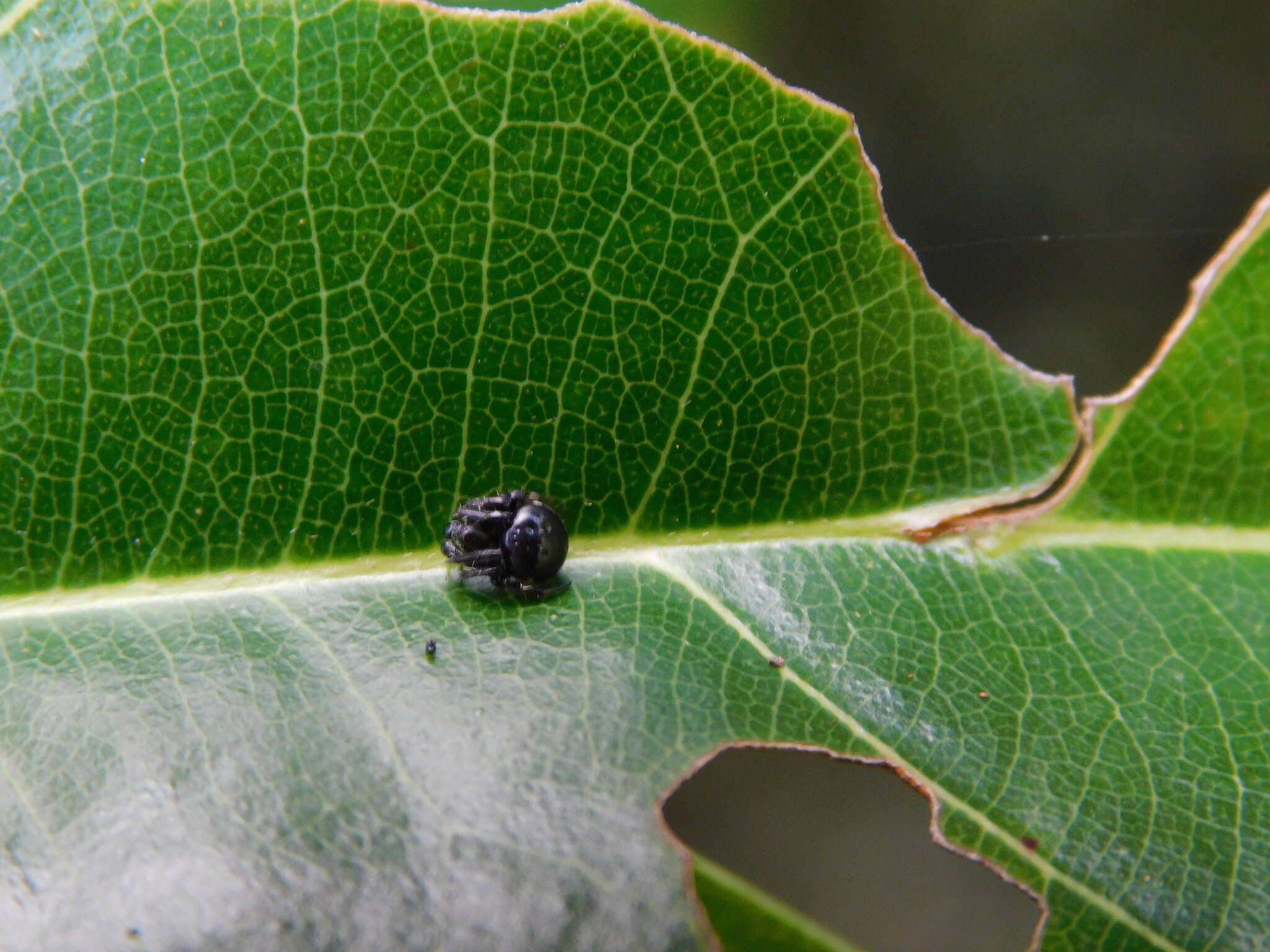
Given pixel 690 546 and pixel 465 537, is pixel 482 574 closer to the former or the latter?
pixel 465 537

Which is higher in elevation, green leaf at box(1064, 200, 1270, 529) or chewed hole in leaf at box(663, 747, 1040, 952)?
green leaf at box(1064, 200, 1270, 529)

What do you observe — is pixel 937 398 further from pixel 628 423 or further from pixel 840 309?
pixel 628 423

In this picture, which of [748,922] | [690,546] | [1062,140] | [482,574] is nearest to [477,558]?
[482,574]

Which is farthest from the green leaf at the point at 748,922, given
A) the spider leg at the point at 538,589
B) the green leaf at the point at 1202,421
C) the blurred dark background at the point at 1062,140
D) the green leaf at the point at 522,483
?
the blurred dark background at the point at 1062,140

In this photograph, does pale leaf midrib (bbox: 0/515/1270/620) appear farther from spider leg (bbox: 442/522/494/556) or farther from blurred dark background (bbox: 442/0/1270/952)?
blurred dark background (bbox: 442/0/1270/952)

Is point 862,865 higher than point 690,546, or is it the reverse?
point 690,546

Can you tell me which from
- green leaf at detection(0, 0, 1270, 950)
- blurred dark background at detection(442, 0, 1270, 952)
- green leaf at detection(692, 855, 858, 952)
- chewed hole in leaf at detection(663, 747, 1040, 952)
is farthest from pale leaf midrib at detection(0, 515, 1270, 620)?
chewed hole in leaf at detection(663, 747, 1040, 952)

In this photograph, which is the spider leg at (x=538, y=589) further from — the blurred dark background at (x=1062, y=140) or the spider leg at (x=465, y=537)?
the blurred dark background at (x=1062, y=140)
